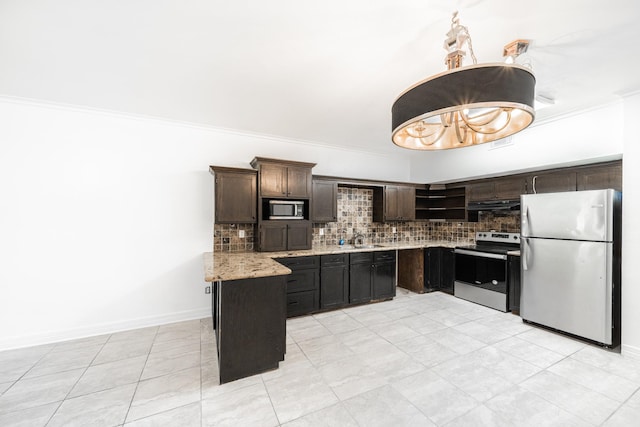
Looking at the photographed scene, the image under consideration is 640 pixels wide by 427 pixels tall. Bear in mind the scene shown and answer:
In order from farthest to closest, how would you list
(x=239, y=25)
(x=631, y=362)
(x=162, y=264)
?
(x=162, y=264) → (x=631, y=362) → (x=239, y=25)

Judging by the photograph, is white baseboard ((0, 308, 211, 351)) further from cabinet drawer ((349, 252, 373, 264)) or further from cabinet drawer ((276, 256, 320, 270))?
cabinet drawer ((349, 252, 373, 264))

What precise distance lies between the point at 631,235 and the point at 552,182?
1075 millimetres

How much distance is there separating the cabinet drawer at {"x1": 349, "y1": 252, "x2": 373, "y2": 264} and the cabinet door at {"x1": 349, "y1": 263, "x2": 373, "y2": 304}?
0.21 feet

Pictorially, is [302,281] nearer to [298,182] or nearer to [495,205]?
[298,182]

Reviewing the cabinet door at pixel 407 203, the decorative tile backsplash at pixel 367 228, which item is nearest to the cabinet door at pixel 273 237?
the decorative tile backsplash at pixel 367 228

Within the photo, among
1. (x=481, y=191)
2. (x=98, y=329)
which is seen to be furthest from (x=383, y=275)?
(x=98, y=329)

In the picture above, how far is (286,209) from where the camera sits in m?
3.93

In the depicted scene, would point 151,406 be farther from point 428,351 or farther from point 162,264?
point 428,351

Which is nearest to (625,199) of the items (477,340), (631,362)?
(631,362)

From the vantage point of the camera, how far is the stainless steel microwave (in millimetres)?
3832

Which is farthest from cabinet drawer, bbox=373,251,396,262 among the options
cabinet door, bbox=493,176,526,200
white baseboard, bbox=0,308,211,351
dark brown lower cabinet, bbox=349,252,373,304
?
white baseboard, bbox=0,308,211,351

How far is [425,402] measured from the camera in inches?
79.4

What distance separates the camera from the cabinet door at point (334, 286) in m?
3.89

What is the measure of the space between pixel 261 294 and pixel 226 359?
23.8 inches
